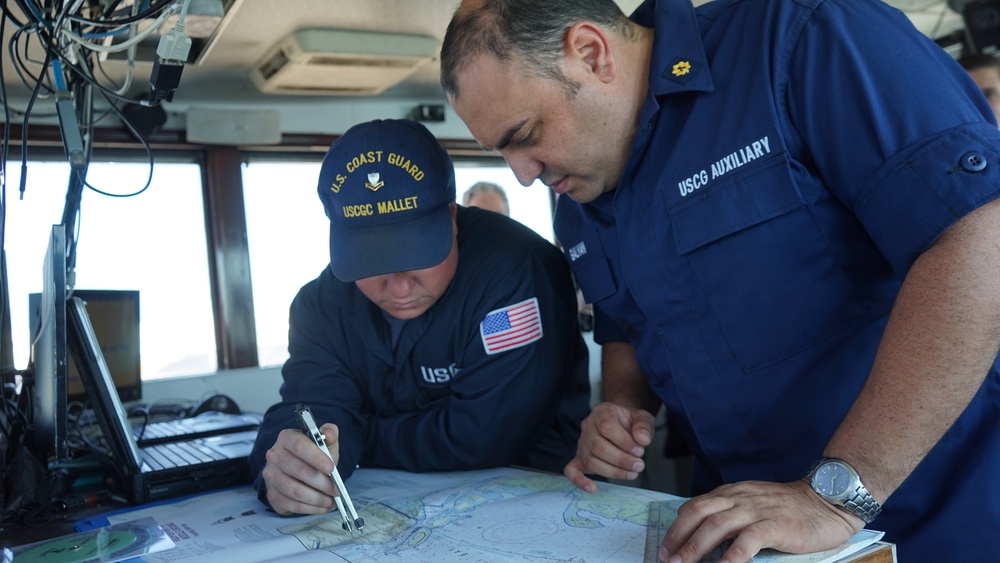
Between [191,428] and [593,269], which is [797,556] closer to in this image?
[593,269]

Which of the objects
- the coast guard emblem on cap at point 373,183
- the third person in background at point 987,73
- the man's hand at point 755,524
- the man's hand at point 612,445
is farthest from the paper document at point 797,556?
the third person in background at point 987,73

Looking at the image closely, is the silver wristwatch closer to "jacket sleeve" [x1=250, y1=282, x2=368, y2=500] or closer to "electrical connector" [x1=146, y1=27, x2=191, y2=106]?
"jacket sleeve" [x1=250, y1=282, x2=368, y2=500]

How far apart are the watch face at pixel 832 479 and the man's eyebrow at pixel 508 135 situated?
57 cm

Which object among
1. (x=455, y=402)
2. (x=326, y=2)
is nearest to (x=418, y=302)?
(x=455, y=402)

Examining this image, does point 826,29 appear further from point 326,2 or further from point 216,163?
point 216,163

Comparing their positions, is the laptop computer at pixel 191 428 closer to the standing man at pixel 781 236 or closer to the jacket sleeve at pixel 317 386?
the jacket sleeve at pixel 317 386

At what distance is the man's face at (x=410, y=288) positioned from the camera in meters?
1.40

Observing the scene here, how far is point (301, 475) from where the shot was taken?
3.79 feet

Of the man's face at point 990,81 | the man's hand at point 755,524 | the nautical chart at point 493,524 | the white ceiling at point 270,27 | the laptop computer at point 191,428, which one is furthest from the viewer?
the white ceiling at point 270,27

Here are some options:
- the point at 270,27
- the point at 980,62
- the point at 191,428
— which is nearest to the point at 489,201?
the point at 270,27

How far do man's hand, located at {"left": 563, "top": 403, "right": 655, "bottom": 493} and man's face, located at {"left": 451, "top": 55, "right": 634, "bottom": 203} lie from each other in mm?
344

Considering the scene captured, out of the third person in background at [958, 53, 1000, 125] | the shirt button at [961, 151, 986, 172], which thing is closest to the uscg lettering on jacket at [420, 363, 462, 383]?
the shirt button at [961, 151, 986, 172]

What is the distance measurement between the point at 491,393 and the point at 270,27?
2350mm

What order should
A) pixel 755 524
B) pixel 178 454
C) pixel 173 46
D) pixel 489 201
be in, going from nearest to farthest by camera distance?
pixel 755 524 → pixel 173 46 → pixel 178 454 → pixel 489 201
